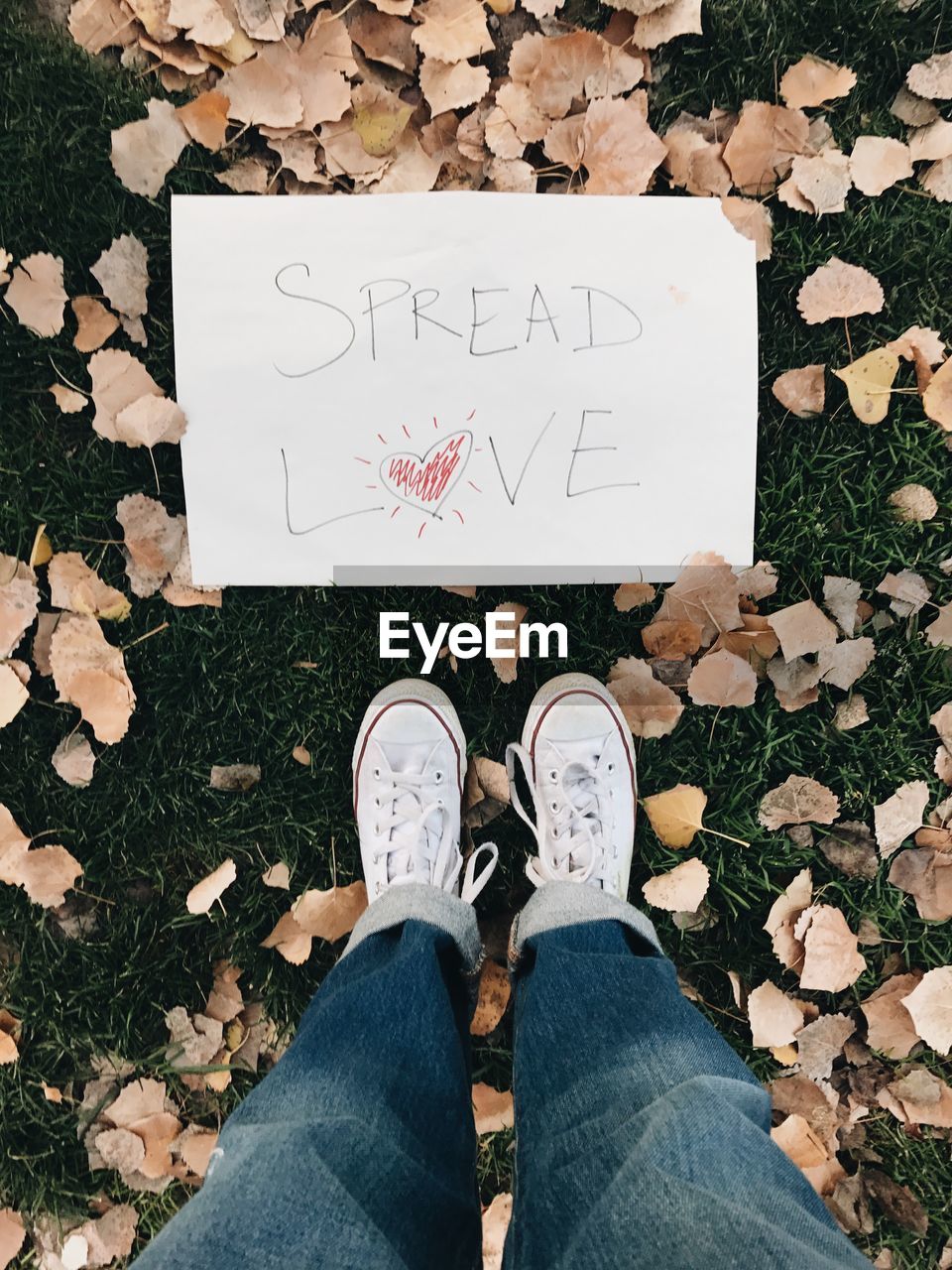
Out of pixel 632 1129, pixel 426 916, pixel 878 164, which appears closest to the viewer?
pixel 632 1129

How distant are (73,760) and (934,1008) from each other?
129 centimetres

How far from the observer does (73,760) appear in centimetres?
113

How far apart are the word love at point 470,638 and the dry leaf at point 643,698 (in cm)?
9

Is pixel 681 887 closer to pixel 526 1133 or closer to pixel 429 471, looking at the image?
pixel 526 1133

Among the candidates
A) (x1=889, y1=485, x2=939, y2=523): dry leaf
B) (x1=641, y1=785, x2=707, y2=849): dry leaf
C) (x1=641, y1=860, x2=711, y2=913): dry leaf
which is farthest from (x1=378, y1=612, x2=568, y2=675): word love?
(x1=889, y1=485, x2=939, y2=523): dry leaf

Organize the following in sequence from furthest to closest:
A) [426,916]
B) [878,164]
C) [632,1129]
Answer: [878,164], [426,916], [632,1129]

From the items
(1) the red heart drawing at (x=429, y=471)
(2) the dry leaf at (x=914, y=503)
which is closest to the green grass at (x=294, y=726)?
(2) the dry leaf at (x=914, y=503)

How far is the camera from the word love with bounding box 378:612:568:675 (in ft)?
3.72

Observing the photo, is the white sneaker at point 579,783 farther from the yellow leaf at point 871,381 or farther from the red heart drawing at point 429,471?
the yellow leaf at point 871,381

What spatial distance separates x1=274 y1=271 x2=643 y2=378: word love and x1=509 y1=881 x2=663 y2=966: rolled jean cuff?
730 millimetres

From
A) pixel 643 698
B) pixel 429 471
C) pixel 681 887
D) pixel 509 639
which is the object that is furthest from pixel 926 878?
pixel 429 471

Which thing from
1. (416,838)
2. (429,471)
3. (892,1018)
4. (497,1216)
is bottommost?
(497,1216)

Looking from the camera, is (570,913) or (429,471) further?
(429,471)

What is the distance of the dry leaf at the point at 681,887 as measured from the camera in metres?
1.13
